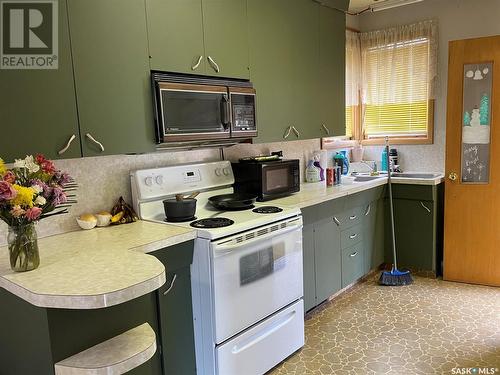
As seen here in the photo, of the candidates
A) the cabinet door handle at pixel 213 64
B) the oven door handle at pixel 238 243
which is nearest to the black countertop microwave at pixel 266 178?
the oven door handle at pixel 238 243

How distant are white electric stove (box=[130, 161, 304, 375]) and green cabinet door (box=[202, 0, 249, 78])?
25.5 inches

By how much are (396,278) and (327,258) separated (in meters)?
0.96

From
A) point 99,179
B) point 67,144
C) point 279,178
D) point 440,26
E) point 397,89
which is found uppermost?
point 440,26

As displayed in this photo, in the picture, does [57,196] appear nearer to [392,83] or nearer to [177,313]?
[177,313]

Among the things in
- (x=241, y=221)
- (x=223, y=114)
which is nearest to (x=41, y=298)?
(x=241, y=221)

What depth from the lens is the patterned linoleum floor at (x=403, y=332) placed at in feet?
8.27

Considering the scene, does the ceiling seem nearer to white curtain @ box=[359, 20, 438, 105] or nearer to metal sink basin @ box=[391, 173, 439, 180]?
white curtain @ box=[359, 20, 438, 105]

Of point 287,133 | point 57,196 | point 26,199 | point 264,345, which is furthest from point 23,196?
point 287,133

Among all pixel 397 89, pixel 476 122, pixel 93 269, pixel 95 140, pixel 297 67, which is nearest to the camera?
pixel 93 269

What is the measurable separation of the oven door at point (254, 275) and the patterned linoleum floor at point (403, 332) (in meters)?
0.47

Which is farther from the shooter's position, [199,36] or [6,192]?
[199,36]

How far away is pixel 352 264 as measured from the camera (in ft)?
11.6

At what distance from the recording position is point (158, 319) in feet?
6.45

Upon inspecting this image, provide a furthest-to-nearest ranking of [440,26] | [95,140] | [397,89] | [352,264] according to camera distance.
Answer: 1. [397,89]
2. [440,26]
3. [352,264]
4. [95,140]
